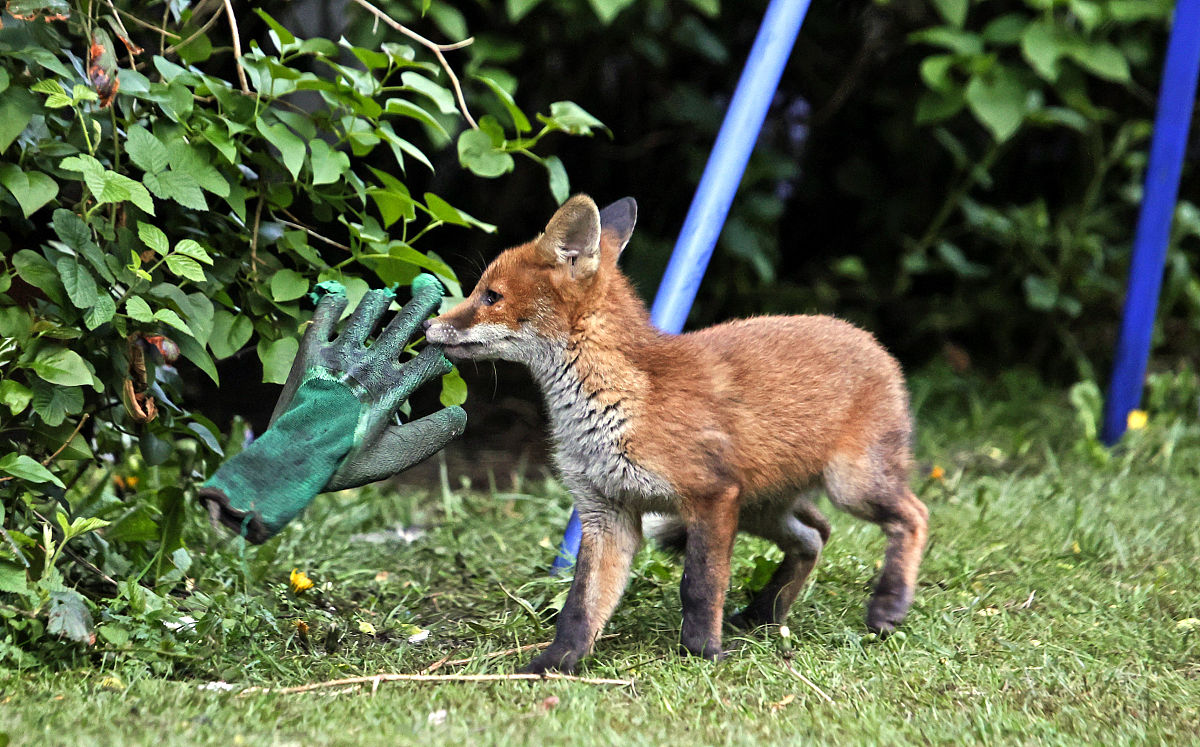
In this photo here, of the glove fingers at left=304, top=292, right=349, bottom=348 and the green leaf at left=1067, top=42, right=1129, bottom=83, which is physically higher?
the green leaf at left=1067, top=42, right=1129, bottom=83

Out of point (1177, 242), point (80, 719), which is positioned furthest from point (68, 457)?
point (1177, 242)

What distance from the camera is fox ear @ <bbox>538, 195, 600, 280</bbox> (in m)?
3.28

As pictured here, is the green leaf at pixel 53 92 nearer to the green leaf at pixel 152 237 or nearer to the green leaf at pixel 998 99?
the green leaf at pixel 152 237

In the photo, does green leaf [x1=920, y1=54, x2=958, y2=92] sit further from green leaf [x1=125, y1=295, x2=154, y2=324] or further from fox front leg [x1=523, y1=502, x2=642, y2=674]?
green leaf [x1=125, y1=295, x2=154, y2=324]

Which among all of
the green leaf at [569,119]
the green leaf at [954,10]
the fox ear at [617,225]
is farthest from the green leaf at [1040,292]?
the green leaf at [569,119]

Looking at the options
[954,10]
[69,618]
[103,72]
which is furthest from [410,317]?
[954,10]

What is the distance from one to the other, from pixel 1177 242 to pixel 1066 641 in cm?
440

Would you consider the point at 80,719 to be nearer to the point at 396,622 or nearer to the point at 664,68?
the point at 396,622

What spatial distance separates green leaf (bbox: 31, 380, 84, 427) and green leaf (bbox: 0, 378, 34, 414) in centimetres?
6

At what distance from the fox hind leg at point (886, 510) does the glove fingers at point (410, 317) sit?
1.24m

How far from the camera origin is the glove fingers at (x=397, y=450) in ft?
9.98

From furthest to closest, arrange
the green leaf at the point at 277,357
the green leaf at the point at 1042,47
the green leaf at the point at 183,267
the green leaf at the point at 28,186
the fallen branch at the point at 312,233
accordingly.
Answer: the green leaf at the point at 1042,47 → the fallen branch at the point at 312,233 → the green leaf at the point at 277,357 → the green leaf at the point at 183,267 → the green leaf at the point at 28,186

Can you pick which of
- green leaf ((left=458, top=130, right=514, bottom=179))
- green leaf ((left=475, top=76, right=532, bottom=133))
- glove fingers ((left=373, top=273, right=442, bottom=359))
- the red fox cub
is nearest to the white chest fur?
the red fox cub

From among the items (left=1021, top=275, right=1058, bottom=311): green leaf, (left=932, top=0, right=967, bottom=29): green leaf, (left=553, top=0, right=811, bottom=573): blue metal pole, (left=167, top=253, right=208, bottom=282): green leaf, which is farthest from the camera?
(left=1021, top=275, right=1058, bottom=311): green leaf
